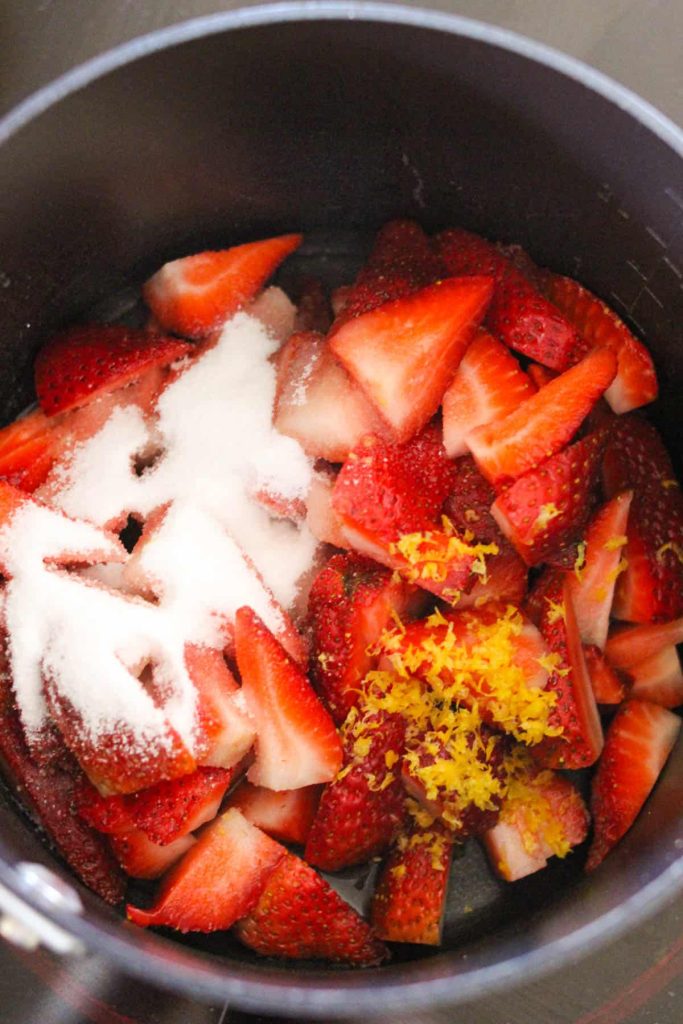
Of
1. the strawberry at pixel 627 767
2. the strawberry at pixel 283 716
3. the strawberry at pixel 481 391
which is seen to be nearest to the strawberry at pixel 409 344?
the strawberry at pixel 481 391

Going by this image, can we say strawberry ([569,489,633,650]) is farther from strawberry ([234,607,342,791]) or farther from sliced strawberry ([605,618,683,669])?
strawberry ([234,607,342,791])

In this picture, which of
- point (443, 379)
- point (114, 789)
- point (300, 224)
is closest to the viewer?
point (114, 789)

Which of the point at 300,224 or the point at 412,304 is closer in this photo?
the point at 412,304

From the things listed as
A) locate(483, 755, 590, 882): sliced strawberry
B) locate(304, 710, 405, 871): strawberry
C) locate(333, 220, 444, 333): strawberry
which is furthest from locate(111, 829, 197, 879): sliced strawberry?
locate(333, 220, 444, 333): strawberry

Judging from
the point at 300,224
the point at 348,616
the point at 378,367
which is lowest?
the point at 348,616

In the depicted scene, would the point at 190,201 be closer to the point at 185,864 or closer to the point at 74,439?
the point at 74,439

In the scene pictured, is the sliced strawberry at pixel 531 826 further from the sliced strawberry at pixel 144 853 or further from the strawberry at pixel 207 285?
the strawberry at pixel 207 285

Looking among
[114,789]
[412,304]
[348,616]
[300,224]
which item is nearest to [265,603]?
[348,616]

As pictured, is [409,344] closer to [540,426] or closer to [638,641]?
[540,426]
